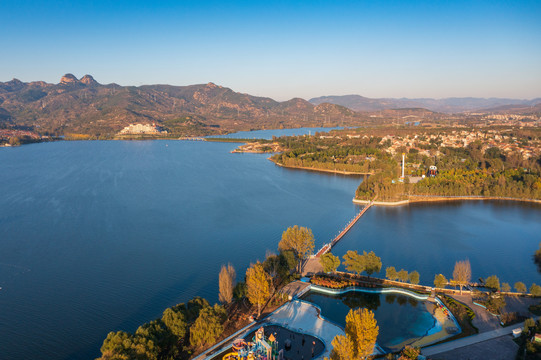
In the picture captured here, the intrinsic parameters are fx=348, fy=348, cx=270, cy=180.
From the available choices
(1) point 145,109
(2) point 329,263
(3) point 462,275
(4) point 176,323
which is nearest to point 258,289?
(4) point 176,323

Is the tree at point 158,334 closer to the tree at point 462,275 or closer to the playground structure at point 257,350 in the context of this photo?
the playground structure at point 257,350

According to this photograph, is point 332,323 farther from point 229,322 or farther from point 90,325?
point 90,325

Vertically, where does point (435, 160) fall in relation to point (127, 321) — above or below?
above

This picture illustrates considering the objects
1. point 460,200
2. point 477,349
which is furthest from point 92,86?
point 477,349

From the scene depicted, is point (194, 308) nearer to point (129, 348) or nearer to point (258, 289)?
point (258, 289)

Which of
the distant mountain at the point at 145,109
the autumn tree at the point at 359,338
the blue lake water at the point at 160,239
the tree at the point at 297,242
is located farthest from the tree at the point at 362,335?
the distant mountain at the point at 145,109

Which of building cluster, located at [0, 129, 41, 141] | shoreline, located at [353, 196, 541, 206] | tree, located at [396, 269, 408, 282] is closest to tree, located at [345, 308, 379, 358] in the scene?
tree, located at [396, 269, 408, 282]

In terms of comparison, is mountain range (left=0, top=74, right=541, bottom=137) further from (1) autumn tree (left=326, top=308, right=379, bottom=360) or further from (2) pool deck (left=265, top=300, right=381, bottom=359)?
(1) autumn tree (left=326, top=308, right=379, bottom=360)
